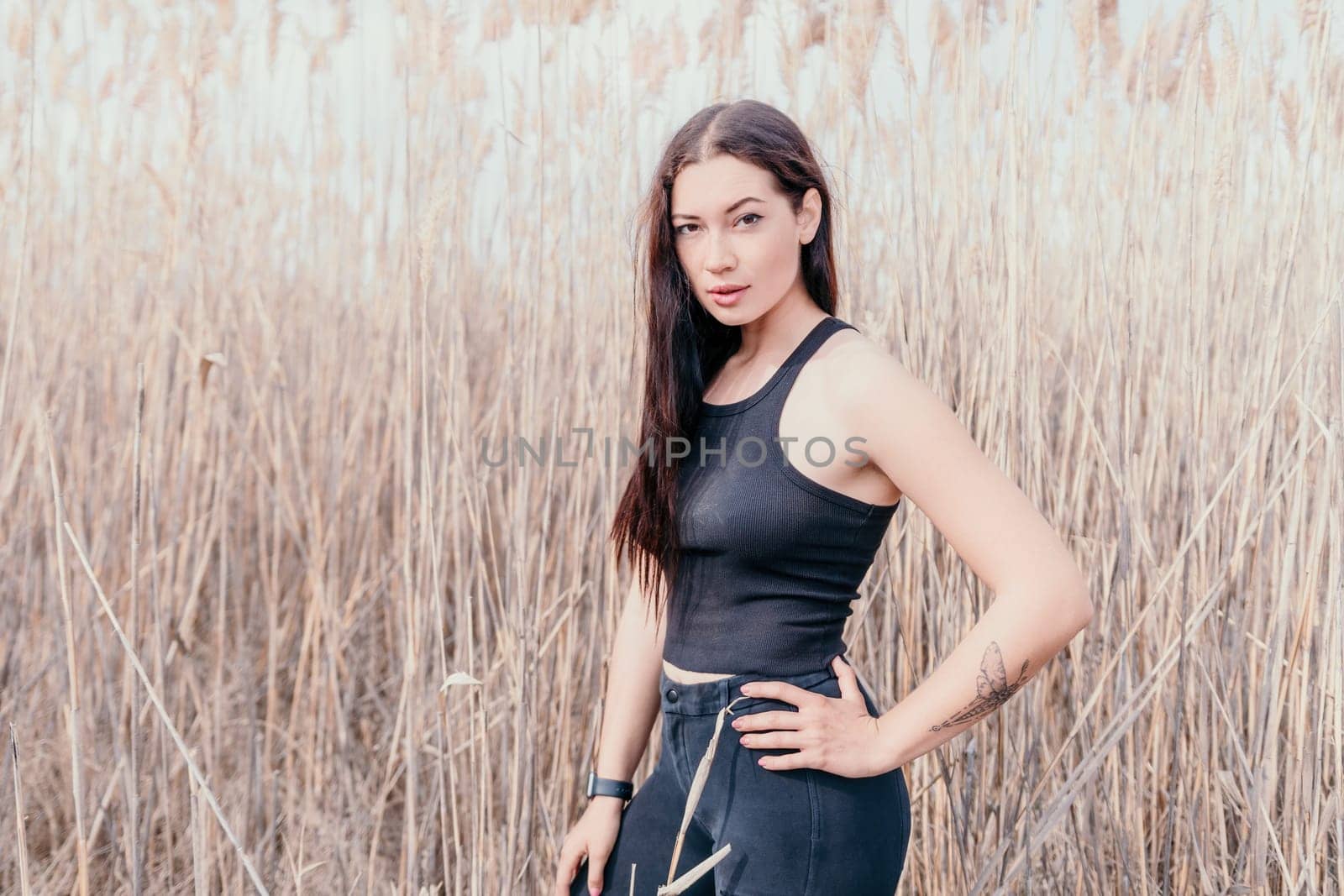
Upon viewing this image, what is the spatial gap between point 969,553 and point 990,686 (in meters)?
0.10

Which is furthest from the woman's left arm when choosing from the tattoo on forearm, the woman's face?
the woman's face

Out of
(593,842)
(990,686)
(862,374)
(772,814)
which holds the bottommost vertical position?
(593,842)

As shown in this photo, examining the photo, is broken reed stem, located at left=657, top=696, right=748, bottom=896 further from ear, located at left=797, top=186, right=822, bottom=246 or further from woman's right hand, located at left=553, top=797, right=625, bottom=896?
ear, located at left=797, top=186, right=822, bottom=246

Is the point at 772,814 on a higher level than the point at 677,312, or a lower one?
lower

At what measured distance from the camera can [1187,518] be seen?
1.22 metres

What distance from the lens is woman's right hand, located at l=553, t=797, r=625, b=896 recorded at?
2.97 ft

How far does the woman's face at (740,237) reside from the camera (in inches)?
32.4

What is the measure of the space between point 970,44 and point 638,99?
1.68ft

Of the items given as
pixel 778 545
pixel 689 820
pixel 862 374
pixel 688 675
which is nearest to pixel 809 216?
pixel 862 374

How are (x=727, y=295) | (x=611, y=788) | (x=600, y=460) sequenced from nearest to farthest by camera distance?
(x=727, y=295), (x=611, y=788), (x=600, y=460)

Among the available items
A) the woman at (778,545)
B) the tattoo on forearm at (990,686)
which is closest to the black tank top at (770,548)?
the woman at (778,545)

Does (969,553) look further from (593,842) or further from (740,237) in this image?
(593,842)

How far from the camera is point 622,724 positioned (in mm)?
948

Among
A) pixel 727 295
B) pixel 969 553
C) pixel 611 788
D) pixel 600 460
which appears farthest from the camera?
pixel 600 460
